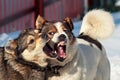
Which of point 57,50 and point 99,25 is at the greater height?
point 99,25

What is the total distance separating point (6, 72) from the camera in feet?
18.4

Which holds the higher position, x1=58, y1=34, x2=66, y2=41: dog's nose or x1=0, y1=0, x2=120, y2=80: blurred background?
x1=58, y1=34, x2=66, y2=41: dog's nose

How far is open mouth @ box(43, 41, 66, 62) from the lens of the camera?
17.9 feet

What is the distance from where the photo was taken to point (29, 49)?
18.2ft

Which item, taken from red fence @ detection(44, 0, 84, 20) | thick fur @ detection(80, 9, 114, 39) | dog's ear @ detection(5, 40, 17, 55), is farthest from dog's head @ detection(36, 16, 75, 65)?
red fence @ detection(44, 0, 84, 20)

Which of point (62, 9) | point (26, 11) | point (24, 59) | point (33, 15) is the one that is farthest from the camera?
point (62, 9)

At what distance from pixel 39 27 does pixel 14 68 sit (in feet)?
1.77

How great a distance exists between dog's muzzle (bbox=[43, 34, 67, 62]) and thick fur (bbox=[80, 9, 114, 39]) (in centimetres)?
174

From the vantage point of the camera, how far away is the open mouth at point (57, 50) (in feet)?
17.9

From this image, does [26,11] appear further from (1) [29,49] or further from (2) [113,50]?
(1) [29,49]

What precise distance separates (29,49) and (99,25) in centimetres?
192

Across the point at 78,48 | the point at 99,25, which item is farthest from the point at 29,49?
the point at 99,25

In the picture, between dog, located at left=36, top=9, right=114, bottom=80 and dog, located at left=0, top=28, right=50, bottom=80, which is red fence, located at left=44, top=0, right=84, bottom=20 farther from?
dog, located at left=0, top=28, right=50, bottom=80

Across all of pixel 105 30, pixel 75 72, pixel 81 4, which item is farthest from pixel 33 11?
pixel 75 72
